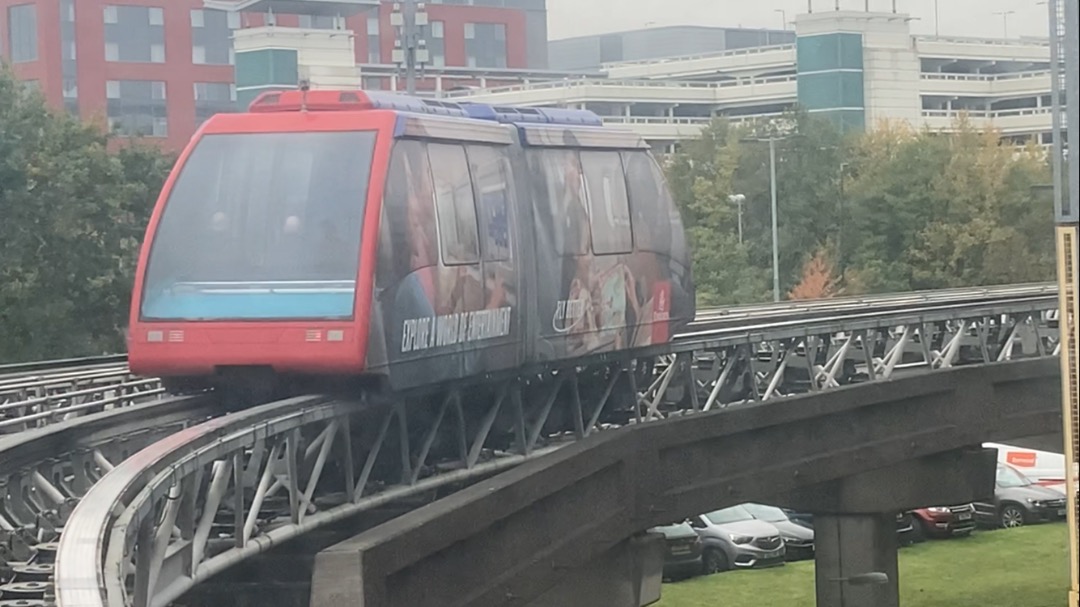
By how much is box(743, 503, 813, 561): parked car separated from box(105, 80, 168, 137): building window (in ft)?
111

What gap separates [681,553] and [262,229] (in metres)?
17.0

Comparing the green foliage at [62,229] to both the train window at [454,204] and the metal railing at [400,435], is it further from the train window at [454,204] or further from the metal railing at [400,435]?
the train window at [454,204]

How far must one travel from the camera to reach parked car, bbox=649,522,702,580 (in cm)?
2922

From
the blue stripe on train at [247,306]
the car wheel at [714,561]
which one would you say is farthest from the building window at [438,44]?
the blue stripe on train at [247,306]

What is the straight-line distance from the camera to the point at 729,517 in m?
31.2

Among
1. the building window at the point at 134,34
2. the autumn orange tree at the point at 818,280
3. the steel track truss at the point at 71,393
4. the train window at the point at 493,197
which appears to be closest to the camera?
the steel track truss at the point at 71,393

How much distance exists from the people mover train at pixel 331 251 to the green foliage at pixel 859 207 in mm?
31327

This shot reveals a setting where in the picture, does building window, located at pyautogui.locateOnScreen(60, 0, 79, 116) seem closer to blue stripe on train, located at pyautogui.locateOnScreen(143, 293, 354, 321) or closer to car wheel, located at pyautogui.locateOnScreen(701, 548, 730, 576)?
car wheel, located at pyautogui.locateOnScreen(701, 548, 730, 576)

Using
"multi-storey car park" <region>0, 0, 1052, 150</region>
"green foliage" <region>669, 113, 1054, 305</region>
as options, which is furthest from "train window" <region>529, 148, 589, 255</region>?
"multi-storey car park" <region>0, 0, 1052, 150</region>

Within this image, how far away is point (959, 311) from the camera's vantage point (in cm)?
2305

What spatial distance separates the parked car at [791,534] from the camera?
3147 centimetres

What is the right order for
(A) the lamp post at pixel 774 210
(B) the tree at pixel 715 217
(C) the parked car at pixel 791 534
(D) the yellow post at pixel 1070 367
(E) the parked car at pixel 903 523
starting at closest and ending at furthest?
1. (D) the yellow post at pixel 1070 367
2. (C) the parked car at pixel 791 534
3. (E) the parked car at pixel 903 523
4. (B) the tree at pixel 715 217
5. (A) the lamp post at pixel 774 210

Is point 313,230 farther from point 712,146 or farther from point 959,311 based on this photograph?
point 712,146

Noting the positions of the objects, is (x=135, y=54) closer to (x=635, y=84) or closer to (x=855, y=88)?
(x=635, y=84)
